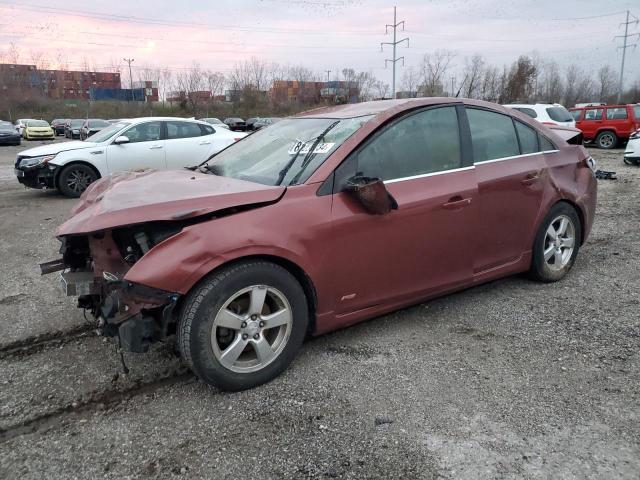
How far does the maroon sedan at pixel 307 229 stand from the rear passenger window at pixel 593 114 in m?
17.9

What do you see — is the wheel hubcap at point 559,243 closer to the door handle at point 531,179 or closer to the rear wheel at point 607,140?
the door handle at point 531,179

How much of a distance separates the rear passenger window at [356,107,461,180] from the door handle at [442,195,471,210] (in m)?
0.24

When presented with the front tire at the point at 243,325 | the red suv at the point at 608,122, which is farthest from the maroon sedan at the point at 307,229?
the red suv at the point at 608,122

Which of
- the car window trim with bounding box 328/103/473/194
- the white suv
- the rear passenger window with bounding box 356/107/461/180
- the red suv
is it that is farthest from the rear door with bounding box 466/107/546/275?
the red suv

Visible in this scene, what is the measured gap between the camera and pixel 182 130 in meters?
10.1

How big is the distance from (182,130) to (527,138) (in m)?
7.81

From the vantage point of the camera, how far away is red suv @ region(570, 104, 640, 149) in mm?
18141

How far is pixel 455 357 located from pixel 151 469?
1926 mm

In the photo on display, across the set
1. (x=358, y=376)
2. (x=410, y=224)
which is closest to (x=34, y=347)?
(x=358, y=376)

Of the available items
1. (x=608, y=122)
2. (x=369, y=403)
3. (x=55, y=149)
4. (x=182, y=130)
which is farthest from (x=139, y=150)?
(x=608, y=122)

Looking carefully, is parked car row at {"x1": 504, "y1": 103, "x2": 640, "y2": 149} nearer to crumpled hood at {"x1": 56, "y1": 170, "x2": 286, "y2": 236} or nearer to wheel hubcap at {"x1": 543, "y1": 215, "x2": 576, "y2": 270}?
wheel hubcap at {"x1": 543, "y1": 215, "x2": 576, "y2": 270}

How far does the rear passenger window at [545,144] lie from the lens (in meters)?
4.18

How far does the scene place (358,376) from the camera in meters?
2.90

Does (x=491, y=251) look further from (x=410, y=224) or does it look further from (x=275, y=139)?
(x=275, y=139)
